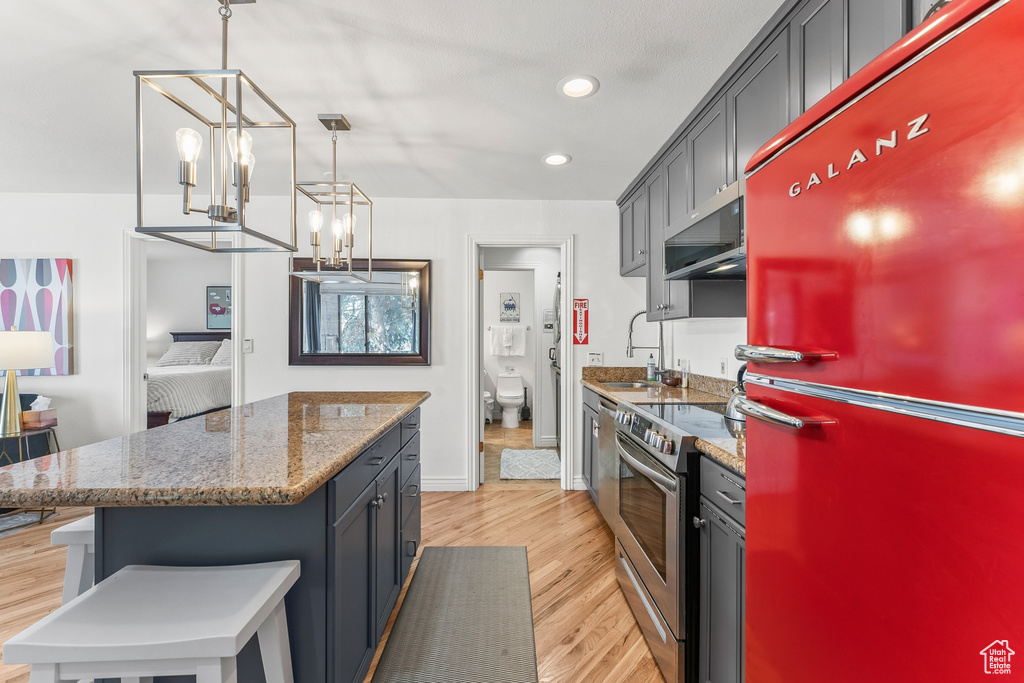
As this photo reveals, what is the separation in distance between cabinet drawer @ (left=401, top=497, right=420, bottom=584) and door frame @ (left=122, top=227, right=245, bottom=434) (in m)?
2.07

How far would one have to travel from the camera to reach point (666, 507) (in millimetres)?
1598

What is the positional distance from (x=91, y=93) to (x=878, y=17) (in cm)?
307

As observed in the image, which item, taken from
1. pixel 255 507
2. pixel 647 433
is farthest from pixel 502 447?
pixel 255 507

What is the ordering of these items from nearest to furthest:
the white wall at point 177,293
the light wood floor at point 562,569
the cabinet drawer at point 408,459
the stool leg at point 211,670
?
the stool leg at point 211,670 < the light wood floor at point 562,569 < the cabinet drawer at point 408,459 < the white wall at point 177,293

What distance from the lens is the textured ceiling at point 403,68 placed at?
160 centimetres

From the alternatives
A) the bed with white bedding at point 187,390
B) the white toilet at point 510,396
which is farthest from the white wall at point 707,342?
the bed with white bedding at point 187,390

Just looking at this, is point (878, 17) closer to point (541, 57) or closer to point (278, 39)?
point (541, 57)

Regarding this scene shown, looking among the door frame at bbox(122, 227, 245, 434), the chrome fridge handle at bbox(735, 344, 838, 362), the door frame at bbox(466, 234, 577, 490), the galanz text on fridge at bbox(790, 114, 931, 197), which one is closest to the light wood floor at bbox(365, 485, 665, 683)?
the door frame at bbox(466, 234, 577, 490)

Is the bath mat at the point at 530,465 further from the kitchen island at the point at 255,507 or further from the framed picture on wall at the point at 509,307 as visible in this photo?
the kitchen island at the point at 255,507

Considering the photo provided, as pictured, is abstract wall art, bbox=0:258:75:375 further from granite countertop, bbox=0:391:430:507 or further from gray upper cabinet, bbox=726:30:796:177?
gray upper cabinet, bbox=726:30:796:177

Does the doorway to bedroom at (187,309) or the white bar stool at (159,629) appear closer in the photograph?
the white bar stool at (159,629)

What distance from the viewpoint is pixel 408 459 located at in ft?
7.35

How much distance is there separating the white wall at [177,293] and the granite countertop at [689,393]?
18.7 ft

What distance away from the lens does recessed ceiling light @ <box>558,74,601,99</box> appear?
1.98 m
